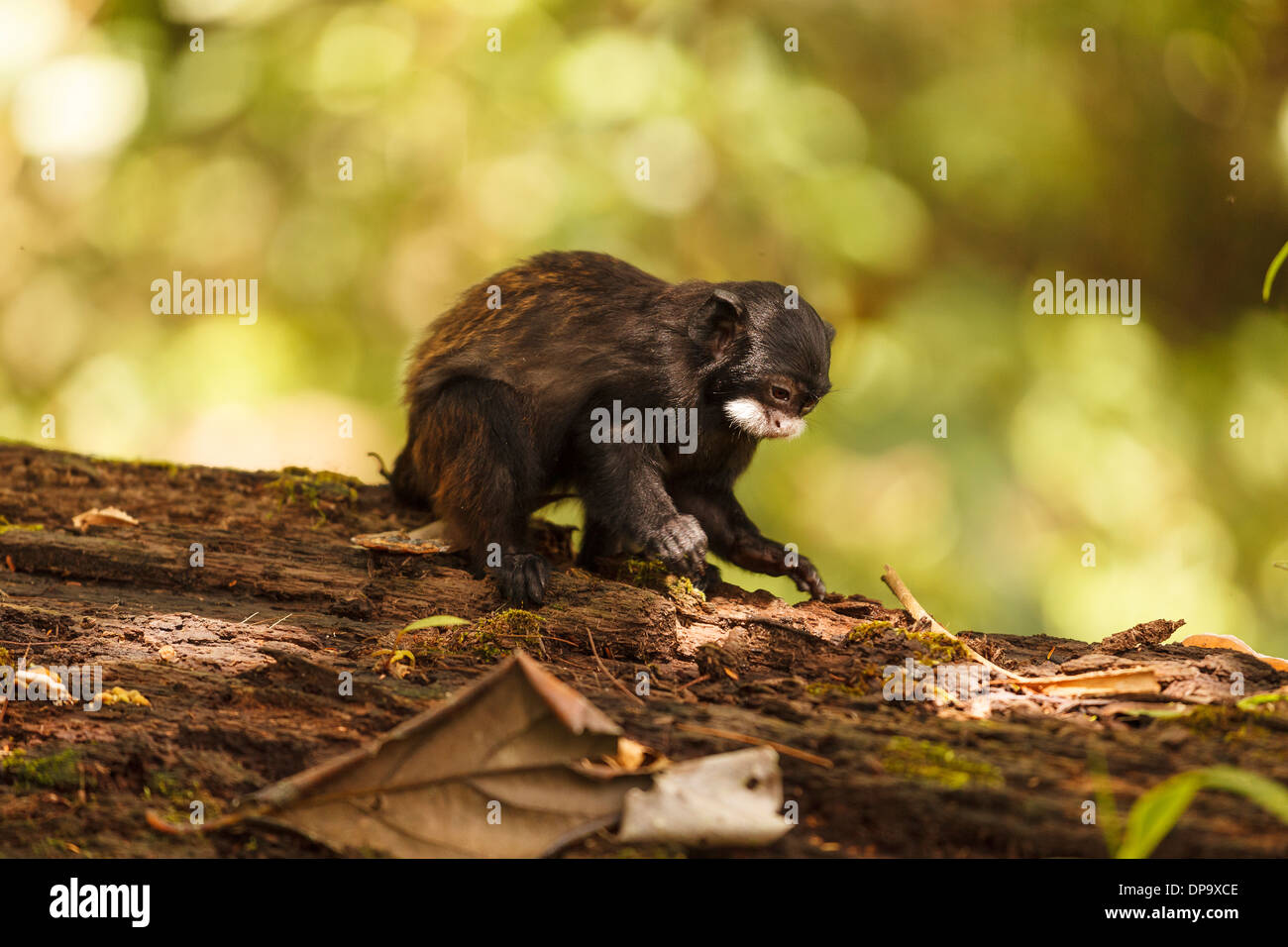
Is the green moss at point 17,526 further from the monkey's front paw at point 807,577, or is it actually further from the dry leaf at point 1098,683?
the dry leaf at point 1098,683

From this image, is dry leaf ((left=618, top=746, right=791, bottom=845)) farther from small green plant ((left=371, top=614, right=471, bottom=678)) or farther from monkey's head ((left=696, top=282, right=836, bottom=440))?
monkey's head ((left=696, top=282, right=836, bottom=440))

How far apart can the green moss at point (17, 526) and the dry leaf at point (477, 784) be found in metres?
3.38

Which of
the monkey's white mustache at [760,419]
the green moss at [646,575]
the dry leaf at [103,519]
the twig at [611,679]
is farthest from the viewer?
the monkey's white mustache at [760,419]

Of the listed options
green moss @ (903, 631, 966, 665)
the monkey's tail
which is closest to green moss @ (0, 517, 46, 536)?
the monkey's tail

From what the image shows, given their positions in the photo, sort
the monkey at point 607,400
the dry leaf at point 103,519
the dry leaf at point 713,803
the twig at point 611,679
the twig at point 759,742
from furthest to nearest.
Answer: the dry leaf at point 103,519 < the monkey at point 607,400 < the twig at point 611,679 < the twig at point 759,742 < the dry leaf at point 713,803

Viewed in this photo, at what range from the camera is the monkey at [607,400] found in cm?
592

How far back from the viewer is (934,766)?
3260mm

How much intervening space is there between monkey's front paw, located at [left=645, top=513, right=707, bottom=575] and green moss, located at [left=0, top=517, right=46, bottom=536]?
3.23 m

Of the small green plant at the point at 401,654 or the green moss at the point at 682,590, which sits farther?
the green moss at the point at 682,590

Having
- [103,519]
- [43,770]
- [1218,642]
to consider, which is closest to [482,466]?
[103,519]

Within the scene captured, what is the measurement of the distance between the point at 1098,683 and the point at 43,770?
3.56m

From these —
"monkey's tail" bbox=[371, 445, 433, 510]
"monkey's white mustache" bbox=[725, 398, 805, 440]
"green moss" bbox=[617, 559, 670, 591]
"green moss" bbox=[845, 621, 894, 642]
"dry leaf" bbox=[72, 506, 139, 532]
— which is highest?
"monkey's white mustache" bbox=[725, 398, 805, 440]

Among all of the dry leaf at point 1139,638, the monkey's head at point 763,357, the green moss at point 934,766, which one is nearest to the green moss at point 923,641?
the dry leaf at point 1139,638

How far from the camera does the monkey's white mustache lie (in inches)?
244
